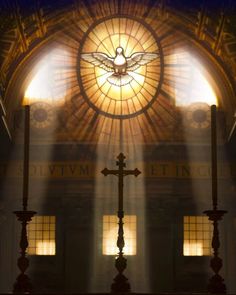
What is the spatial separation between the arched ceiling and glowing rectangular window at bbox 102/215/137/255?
240 cm

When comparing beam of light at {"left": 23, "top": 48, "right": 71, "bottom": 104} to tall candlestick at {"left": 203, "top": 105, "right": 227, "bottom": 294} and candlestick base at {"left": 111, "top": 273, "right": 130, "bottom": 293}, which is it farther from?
candlestick base at {"left": 111, "top": 273, "right": 130, "bottom": 293}

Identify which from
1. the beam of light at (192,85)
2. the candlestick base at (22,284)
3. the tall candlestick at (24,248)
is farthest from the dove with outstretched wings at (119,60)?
the candlestick base at (22,284)

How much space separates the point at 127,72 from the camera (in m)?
19.5

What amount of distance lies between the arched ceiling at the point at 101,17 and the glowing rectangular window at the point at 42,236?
2914 mm

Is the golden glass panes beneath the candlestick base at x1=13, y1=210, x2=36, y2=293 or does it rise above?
above

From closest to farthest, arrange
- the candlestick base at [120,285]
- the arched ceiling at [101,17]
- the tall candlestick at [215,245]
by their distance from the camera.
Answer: the tall candlestick at [215,245]
the candlestick base at [120,285]
the arched ceiling at [101,17]

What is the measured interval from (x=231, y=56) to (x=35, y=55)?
5135 millimetres

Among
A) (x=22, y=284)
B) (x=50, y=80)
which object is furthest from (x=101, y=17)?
(x=22, y=284)

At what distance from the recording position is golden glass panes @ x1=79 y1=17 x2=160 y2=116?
758 inches

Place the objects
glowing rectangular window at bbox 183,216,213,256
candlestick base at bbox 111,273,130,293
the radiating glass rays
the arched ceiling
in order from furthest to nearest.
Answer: the radiating glass rays, glowing rectangular window at bbox 183,216,213,256, the arched ceiling, candlestick base at bbox 111,273,130,293

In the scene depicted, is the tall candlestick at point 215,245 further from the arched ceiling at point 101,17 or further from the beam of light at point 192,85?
the beam of light at point 192,85

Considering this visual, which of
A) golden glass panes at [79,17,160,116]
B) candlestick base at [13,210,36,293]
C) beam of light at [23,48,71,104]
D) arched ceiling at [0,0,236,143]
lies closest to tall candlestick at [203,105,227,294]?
candlestick base at [13,210,36,293]

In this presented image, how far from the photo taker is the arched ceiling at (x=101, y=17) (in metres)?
17.3

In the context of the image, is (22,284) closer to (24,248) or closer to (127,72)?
(24,248)
